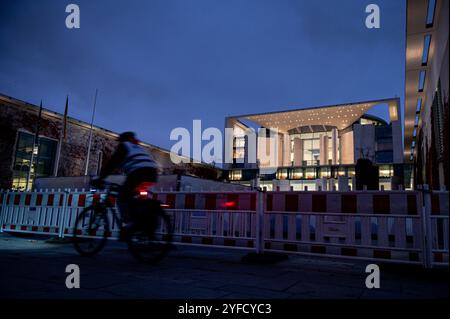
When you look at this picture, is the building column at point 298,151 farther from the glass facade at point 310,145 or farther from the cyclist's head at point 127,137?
the cyclist's head at point 127,137

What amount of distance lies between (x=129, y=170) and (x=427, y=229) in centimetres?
458

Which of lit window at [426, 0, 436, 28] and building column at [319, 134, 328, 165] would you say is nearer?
lit window at [426, 0, 436, 28]

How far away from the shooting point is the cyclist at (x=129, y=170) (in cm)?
415

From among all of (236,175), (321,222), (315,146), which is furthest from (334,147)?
(321,222)

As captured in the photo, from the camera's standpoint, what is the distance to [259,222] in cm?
579

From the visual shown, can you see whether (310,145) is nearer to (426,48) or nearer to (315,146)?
(315,146)

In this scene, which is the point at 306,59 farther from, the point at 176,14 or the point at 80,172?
the point at 80,172

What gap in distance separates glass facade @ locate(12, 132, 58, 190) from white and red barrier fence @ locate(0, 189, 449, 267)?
19582 mm

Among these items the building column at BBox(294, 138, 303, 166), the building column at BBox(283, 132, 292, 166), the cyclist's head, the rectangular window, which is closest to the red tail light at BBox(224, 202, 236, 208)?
the cyclist's head

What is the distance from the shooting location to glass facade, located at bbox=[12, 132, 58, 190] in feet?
75.3

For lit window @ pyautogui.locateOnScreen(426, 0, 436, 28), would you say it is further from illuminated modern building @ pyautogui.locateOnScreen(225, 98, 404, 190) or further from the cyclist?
illuminated modern building @ pyautogui.locateOnScreen(225, 98, 404, 190)
